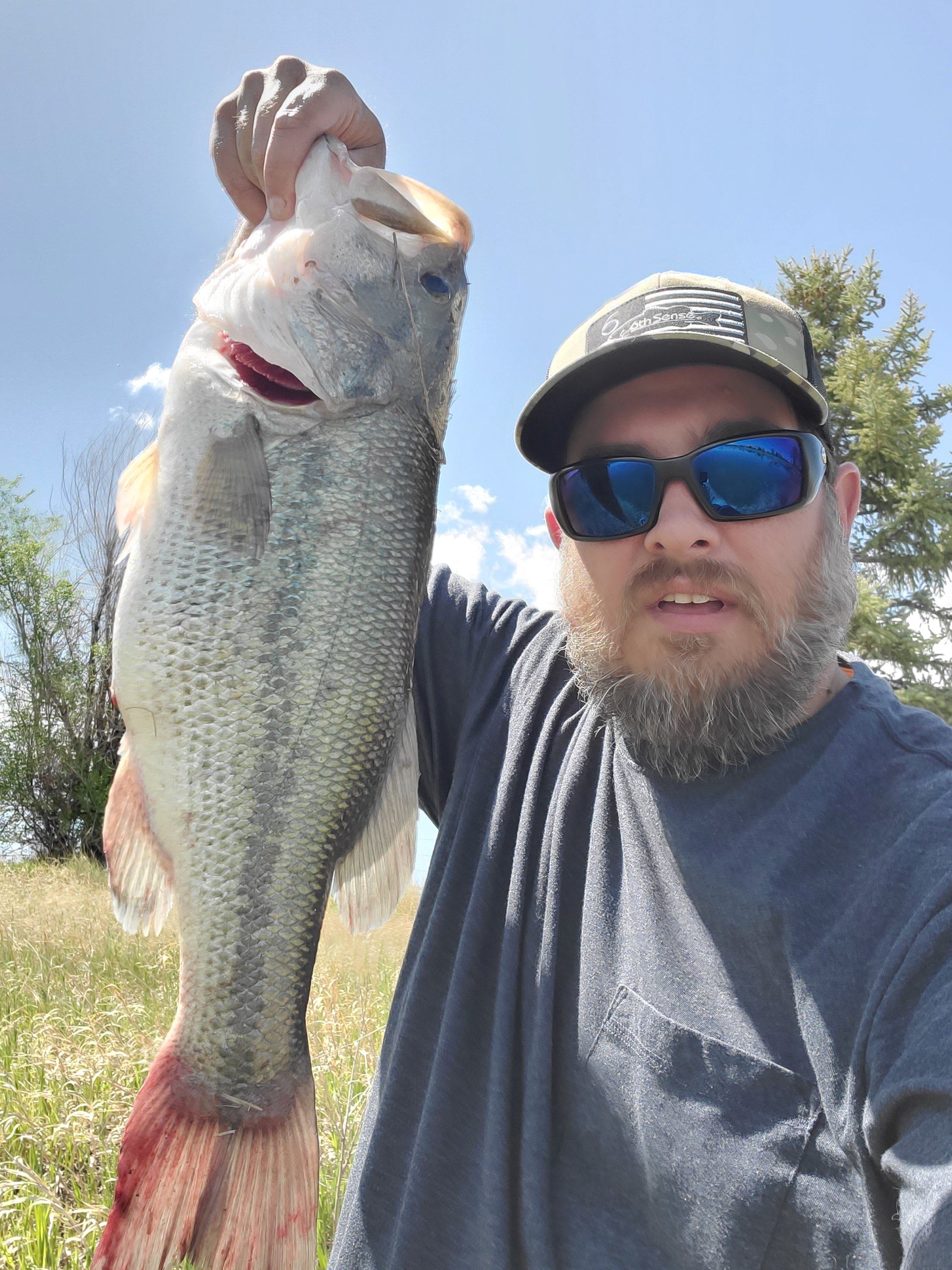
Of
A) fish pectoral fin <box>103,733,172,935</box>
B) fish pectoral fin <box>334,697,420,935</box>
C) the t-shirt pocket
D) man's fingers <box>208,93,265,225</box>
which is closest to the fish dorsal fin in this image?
fish pectoral fin <box>103,733,172,935</box>

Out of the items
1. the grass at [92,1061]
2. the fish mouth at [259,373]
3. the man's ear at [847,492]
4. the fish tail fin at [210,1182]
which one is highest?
the fish mouth at [259,373]

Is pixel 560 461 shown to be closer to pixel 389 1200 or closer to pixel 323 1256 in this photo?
pixel 389 1200

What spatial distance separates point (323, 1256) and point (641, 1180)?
2.05 metres

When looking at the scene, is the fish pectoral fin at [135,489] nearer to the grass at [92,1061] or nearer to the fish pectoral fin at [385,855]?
the fish pectoral fin at [385,855]

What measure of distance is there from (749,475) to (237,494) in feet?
3.21

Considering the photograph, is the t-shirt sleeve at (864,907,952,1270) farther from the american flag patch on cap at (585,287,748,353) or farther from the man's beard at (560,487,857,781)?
the american flag patch on cap at (585,287,748,353)

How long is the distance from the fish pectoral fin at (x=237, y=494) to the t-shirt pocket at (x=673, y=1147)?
1.06m

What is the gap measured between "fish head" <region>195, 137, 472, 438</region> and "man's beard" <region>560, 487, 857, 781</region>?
0.65 metres

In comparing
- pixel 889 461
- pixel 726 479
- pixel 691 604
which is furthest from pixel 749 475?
pixel 889 461

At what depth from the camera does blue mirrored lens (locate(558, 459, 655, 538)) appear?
1.54m

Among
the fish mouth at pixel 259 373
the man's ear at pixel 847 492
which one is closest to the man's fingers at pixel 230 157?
the fish mouth at pixel 259 373

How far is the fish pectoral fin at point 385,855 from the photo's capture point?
162 centimetres

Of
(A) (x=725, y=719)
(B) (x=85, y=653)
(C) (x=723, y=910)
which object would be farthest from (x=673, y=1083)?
(B) (x=85, y=653)

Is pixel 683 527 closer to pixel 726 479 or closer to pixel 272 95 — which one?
pixel 726 479
